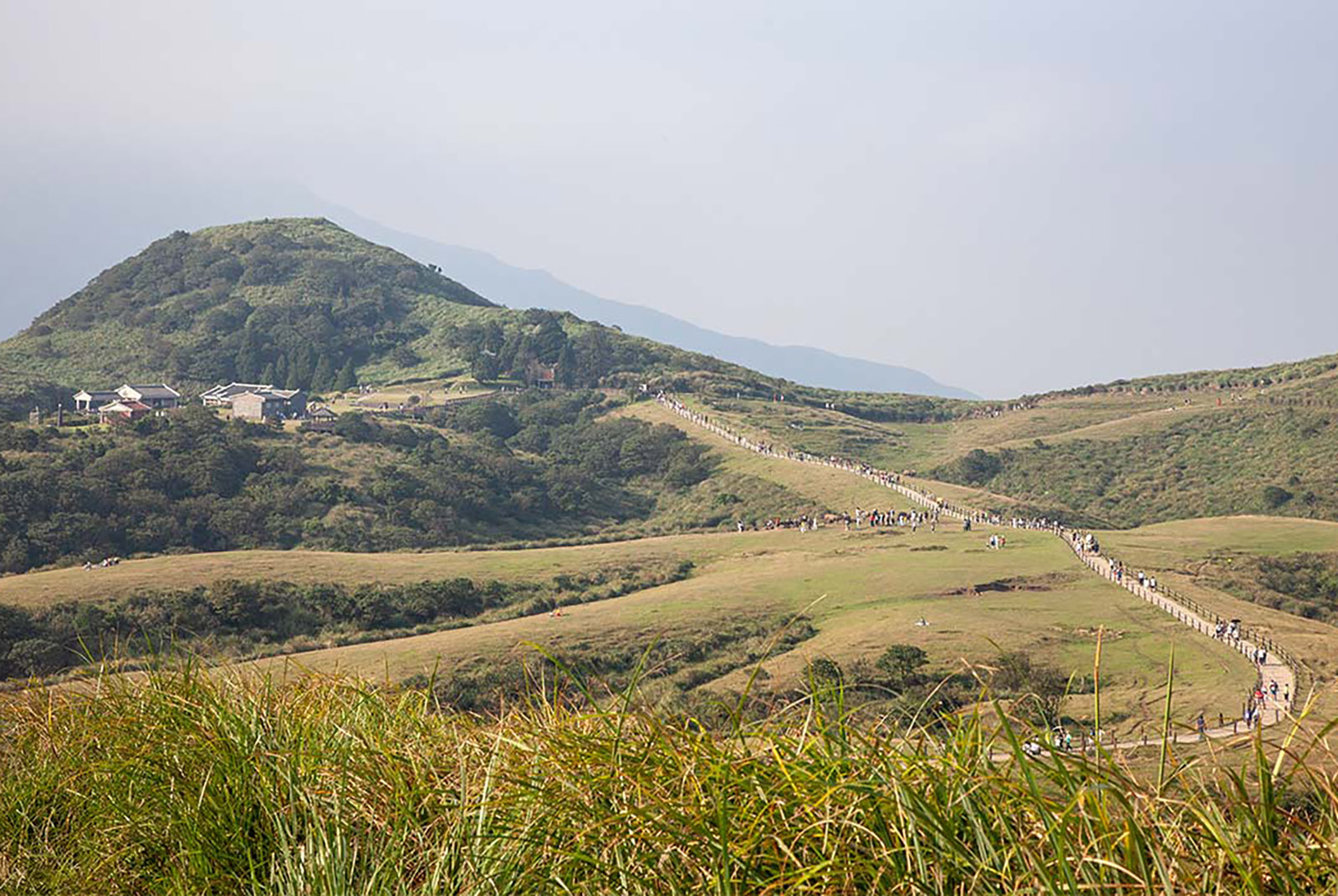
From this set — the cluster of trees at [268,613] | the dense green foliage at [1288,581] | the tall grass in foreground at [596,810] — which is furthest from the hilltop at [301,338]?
the tall grass in foreground at [596,810]

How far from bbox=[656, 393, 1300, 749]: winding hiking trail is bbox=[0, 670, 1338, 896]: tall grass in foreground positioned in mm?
271

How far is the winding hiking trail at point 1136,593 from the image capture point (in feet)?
55.1

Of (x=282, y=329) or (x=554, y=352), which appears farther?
(x=282, y=329)

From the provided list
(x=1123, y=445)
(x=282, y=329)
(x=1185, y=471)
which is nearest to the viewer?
(x=1185, y=471)

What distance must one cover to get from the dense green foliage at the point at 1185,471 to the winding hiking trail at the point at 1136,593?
291 inches

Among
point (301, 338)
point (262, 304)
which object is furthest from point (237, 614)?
point (262, 304)

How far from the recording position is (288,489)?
5403cm

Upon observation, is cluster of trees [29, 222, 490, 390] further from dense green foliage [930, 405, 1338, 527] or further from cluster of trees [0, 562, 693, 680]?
cluster of trees [0, 562, 693, 680]

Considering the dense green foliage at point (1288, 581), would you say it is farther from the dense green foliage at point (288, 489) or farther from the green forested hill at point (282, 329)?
the green forested hill at point (282, 329)

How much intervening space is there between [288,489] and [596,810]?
175 feet

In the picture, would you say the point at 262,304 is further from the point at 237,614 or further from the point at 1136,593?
the point at 1136,593

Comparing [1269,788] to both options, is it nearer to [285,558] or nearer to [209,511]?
[285,558]

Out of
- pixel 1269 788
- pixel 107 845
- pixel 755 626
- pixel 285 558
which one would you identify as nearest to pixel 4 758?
pixel 107 845

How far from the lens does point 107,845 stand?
445 cm
